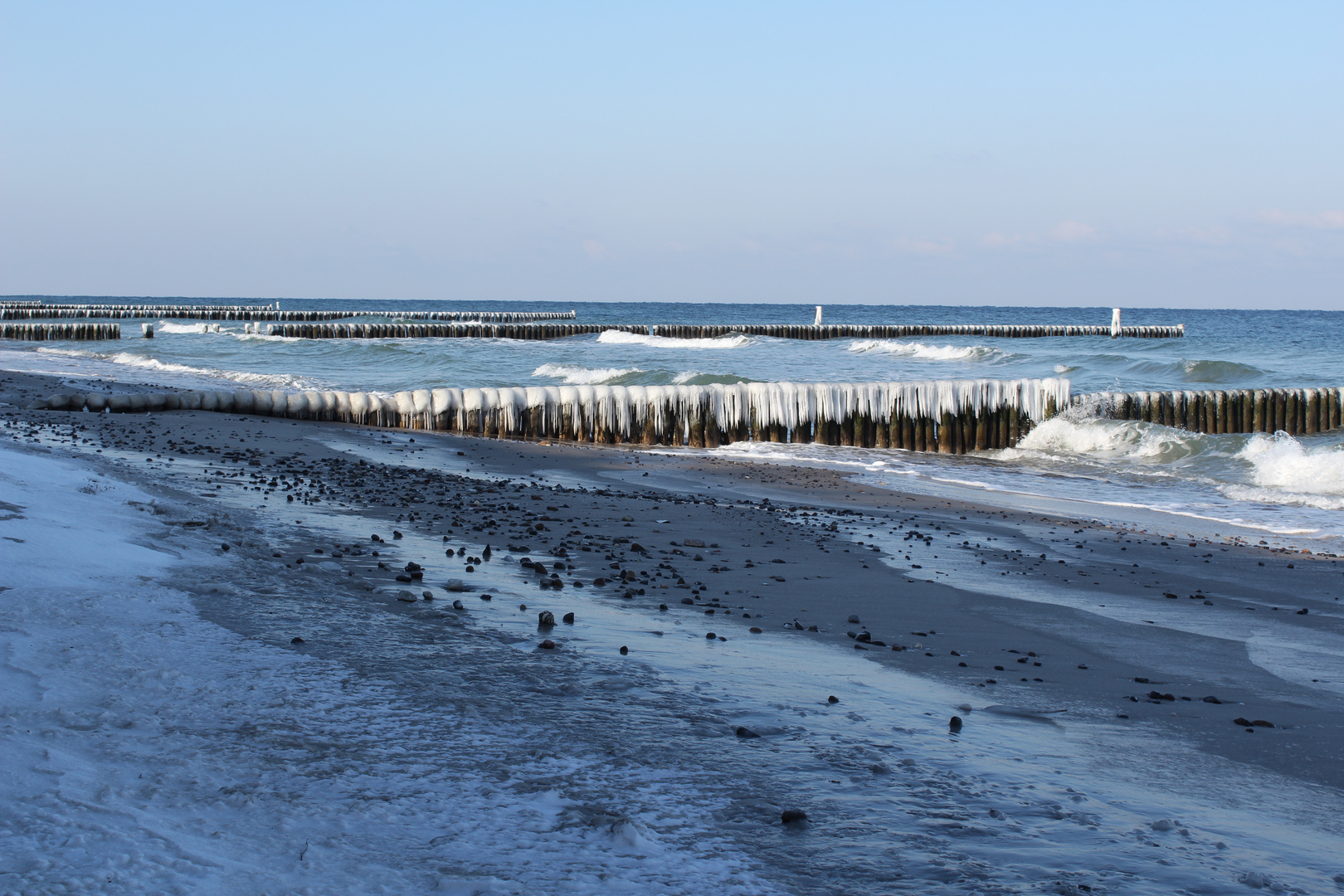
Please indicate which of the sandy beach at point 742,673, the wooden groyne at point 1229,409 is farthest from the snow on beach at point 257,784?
the wooden groyne at point 1229,409

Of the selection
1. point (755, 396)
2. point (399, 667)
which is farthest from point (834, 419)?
point (399, 667)

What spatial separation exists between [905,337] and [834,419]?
134 ft

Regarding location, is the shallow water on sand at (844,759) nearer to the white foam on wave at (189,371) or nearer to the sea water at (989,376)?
the sea water at (989,376)

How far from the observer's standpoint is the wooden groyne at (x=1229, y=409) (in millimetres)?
18281

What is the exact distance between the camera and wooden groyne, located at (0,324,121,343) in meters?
42.4

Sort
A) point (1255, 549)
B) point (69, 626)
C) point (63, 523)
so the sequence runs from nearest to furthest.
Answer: point (69, 626)
point (63, 523)
point (1255, 549)

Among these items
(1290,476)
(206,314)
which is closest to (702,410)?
(1290,476)

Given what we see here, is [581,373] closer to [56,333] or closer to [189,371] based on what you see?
[189,371]

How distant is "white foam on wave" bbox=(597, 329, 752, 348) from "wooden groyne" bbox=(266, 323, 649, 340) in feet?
7.32

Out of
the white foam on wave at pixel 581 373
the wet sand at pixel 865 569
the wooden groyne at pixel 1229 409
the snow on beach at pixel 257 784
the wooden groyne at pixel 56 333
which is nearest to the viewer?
the snow on beach at pixel 257 784

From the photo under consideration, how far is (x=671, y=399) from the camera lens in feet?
53.3

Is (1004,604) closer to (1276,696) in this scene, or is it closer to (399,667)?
(1276,696)

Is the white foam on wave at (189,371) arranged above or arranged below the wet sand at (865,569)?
above

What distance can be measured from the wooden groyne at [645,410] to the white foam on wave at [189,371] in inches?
327
